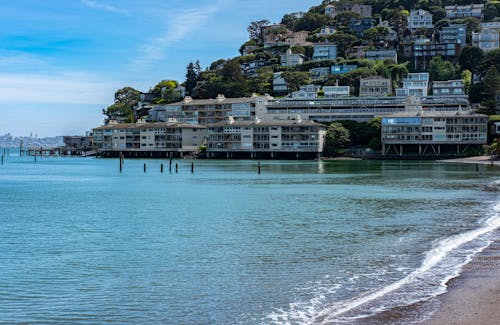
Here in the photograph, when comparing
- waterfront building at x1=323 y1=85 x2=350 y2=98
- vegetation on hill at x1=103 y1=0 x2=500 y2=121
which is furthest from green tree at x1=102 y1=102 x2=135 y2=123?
waterfront building at x1=323 y1=85 x2=350 y2=98

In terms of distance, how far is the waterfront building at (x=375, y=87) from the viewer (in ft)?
423

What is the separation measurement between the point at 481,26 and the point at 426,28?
14524 millimetres

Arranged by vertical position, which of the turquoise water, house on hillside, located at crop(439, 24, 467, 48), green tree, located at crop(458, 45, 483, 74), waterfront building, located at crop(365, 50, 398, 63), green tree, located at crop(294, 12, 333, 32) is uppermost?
green tree, located at crop(294, 12, 333, 32)

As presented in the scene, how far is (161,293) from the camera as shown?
51.8 ft

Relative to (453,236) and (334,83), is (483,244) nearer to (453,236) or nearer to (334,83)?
(453,236)

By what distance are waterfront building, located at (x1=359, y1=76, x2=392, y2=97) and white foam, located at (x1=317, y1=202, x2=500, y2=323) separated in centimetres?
10285

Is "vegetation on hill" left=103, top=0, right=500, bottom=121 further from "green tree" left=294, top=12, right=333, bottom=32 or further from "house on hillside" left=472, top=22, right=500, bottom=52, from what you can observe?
"house on hillside" left=472, top=22, right=500, bottom=52

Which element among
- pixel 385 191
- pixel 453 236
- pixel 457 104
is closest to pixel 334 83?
pixel 457 104

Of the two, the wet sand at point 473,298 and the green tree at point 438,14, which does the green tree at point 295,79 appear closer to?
the green tree at point 438,14

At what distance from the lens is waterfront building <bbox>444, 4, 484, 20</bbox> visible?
174750 mm

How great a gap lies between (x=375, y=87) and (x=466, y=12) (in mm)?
64997

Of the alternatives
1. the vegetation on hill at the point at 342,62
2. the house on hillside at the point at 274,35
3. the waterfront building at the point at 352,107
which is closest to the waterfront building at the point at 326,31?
the vegetation on hill at the point at 342,62

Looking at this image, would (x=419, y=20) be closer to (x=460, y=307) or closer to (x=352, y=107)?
(x=352, y=107)

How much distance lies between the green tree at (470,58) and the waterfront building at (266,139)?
4986cm
